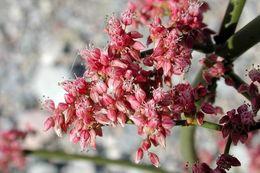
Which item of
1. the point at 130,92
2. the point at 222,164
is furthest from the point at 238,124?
the point at 130,92

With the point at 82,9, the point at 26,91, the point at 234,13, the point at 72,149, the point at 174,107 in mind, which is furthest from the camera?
the point at 82,9

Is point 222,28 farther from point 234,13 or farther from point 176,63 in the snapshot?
point 176,63

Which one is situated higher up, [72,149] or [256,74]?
[72,149]

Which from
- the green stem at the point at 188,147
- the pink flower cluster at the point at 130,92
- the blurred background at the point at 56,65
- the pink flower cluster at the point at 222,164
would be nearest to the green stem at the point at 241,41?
the pink flower cluster at the point at 130,92

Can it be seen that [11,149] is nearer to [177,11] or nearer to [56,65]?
[177,11]

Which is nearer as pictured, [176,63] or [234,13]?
[176,63]

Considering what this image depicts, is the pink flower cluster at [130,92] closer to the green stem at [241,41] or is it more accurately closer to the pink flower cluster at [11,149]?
the green stem at [241,41]

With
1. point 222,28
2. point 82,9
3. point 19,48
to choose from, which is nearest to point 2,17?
point 19,48
